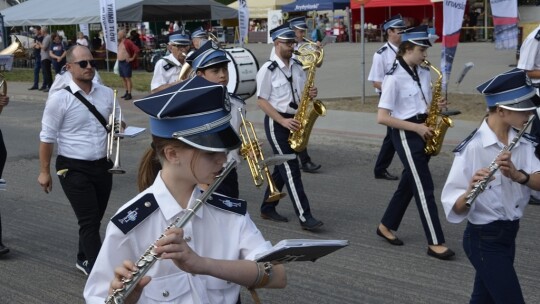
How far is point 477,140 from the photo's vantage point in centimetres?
431

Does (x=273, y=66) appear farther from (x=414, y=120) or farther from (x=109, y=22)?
(x=109, y=22)

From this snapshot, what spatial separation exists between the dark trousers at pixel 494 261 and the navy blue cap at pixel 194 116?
6.82ft

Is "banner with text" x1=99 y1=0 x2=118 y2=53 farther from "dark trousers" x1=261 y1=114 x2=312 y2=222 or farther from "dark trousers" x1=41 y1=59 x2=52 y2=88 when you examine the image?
"dark trousers" x1=261 y1=114 x2=312 y2=222

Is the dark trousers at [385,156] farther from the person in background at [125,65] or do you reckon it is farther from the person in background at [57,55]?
the person in background at [57,55]

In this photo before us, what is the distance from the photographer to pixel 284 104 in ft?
25.7

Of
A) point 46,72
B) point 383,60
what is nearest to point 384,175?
point 383,60

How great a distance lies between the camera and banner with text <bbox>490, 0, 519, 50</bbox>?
1052 centimetres

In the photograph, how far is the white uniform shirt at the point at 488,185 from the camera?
424 centimetres

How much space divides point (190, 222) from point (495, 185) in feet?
7.15

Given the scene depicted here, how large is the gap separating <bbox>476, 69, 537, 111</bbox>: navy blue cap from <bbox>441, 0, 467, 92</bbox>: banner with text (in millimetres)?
6406

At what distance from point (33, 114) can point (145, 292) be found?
1676 cm

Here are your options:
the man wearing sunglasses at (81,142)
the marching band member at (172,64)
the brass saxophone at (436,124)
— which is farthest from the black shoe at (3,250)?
the brass saxophone at (436,124)

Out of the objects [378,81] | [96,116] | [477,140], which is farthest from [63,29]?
[477,140]

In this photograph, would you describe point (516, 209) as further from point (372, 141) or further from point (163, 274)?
point (372, 141)
